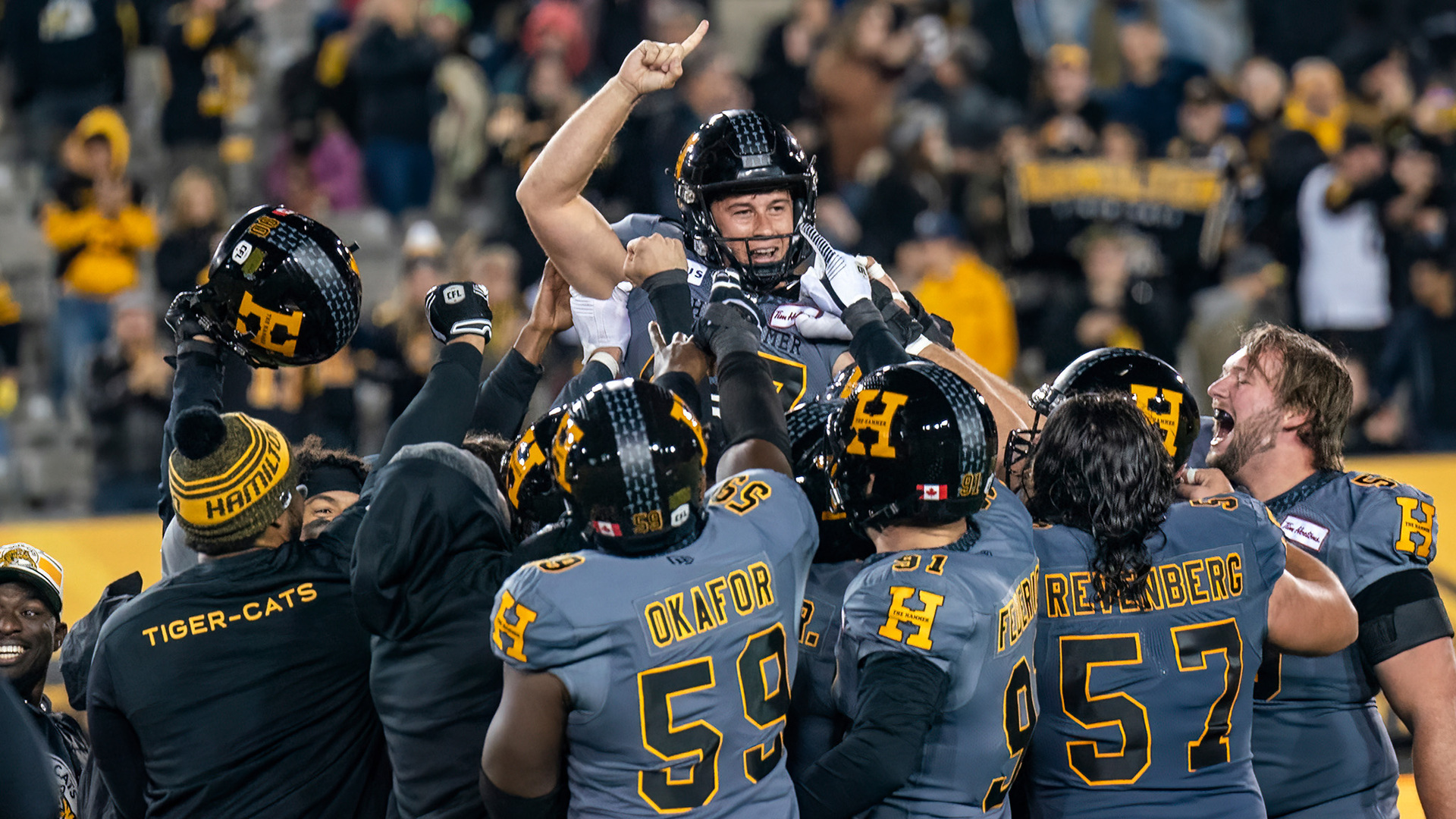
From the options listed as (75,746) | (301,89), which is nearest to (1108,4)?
(301,89)

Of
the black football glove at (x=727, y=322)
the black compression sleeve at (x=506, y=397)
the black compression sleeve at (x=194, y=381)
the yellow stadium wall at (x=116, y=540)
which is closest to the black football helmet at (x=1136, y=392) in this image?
the black football glove at (x=727, y=322)

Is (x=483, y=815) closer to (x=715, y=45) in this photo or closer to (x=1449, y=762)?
(x=1449, y=762)

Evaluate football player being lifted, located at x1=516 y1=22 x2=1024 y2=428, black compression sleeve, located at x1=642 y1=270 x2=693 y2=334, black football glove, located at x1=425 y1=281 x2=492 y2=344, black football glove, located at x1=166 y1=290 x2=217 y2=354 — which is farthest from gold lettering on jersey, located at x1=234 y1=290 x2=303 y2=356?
black compression sleeve, located at x1=642 y1=270 x2=693 y2=334

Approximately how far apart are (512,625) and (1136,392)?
6.50 ft

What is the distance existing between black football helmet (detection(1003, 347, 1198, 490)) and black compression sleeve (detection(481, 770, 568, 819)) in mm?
1766

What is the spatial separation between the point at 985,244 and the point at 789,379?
24.4ft

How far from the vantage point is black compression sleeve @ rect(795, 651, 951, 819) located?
3.38 metres

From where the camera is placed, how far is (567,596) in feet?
10.8

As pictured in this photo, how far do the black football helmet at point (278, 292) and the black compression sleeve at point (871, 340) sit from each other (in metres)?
→ 1.44

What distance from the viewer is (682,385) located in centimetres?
408

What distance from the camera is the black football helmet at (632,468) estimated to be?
11.1 feet

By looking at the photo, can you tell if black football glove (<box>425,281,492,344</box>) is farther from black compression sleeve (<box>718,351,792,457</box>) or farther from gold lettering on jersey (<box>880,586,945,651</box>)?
gold lettering on jersey (<box>880,586,945,651</box>)

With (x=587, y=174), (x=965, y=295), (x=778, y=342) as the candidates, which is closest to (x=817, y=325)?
(x=778, y=342)

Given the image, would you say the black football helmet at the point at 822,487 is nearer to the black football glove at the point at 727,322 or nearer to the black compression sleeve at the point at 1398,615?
the black football glove at the point at 727,322
